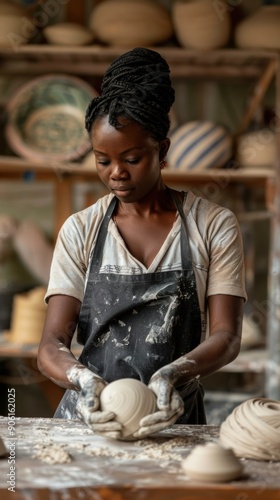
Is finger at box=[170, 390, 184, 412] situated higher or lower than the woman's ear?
lower

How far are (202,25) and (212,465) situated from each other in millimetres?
2862

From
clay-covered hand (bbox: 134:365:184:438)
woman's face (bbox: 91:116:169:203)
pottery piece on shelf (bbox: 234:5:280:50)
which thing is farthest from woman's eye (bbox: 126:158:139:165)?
pottery piece on shelf (bbox: 234:5:280:50)

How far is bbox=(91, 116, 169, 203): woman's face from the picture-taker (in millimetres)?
2020

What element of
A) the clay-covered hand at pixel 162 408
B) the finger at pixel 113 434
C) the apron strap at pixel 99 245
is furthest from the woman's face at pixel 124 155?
the finger at pixel 113 434

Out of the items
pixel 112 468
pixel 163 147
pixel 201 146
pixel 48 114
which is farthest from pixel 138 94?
pixel 48 114

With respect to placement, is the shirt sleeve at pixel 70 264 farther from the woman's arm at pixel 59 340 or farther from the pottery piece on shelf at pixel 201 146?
the pottery piece on shelf at pixel 201 146

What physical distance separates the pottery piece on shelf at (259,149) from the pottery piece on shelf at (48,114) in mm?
831

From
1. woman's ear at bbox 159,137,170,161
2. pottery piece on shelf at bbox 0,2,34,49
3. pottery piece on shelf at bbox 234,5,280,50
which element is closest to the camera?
woman's ear at bbox 159,137,170,161

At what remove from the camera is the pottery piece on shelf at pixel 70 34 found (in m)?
4.11

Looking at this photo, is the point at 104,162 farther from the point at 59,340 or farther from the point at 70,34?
the point at 70,34

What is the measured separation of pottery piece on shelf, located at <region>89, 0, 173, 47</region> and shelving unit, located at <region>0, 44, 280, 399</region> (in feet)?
0.21

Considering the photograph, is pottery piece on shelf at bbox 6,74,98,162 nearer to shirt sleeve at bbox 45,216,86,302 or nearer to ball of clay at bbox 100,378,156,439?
shirt sleeve at bbox 45,216,86,302

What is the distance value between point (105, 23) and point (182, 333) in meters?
2.35

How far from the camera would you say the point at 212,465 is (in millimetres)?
1618
